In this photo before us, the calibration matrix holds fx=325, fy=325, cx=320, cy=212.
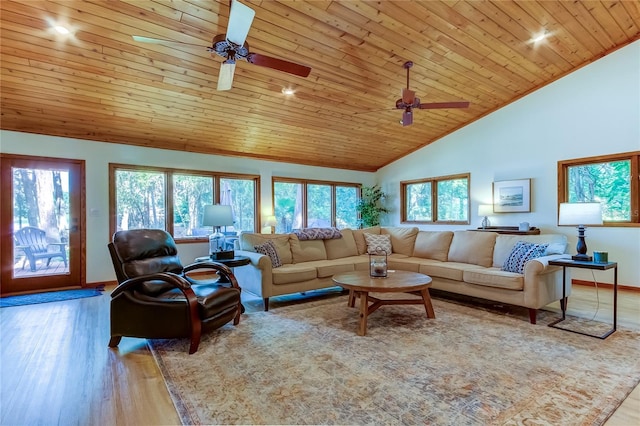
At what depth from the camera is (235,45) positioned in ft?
8.71

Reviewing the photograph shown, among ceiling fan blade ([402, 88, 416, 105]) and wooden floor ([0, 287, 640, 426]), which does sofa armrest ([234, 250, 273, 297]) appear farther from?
ceiling fan blade ([402, 88, 416, 105])

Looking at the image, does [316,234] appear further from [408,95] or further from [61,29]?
[61,29]

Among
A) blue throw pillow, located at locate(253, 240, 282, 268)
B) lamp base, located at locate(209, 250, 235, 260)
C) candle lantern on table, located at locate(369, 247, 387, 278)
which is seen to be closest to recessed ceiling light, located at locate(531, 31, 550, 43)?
candle lantern on table, located at locate(369, 247, 387, 278)

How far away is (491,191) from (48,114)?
7.25 m

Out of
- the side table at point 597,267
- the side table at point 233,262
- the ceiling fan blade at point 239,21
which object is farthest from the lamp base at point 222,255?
the side table at point 597,267

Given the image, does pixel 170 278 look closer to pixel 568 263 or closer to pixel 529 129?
pixel 568 263

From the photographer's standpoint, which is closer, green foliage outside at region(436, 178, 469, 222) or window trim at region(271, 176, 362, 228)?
green foliage outside at region(436, 178, 469, 222)

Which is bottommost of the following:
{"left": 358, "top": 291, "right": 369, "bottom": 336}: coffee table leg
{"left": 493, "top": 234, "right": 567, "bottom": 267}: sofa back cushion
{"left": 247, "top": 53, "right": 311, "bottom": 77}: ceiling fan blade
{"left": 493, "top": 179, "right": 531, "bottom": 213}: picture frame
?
{"left": 358, "top": 291, "right": 369, "bottom": 336}: coffee table leg

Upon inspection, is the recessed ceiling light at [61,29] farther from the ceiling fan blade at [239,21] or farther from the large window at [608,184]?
the large window at [608,184]

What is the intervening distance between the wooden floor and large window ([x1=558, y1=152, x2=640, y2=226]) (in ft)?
5.89

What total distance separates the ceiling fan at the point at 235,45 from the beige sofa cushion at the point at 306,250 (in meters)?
2.26

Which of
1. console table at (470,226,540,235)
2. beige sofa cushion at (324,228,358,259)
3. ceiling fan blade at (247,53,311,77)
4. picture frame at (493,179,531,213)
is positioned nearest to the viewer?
ceiling fan blade at (247,53,311,77)

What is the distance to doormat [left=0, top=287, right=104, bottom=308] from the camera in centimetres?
424

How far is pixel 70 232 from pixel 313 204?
457cm
